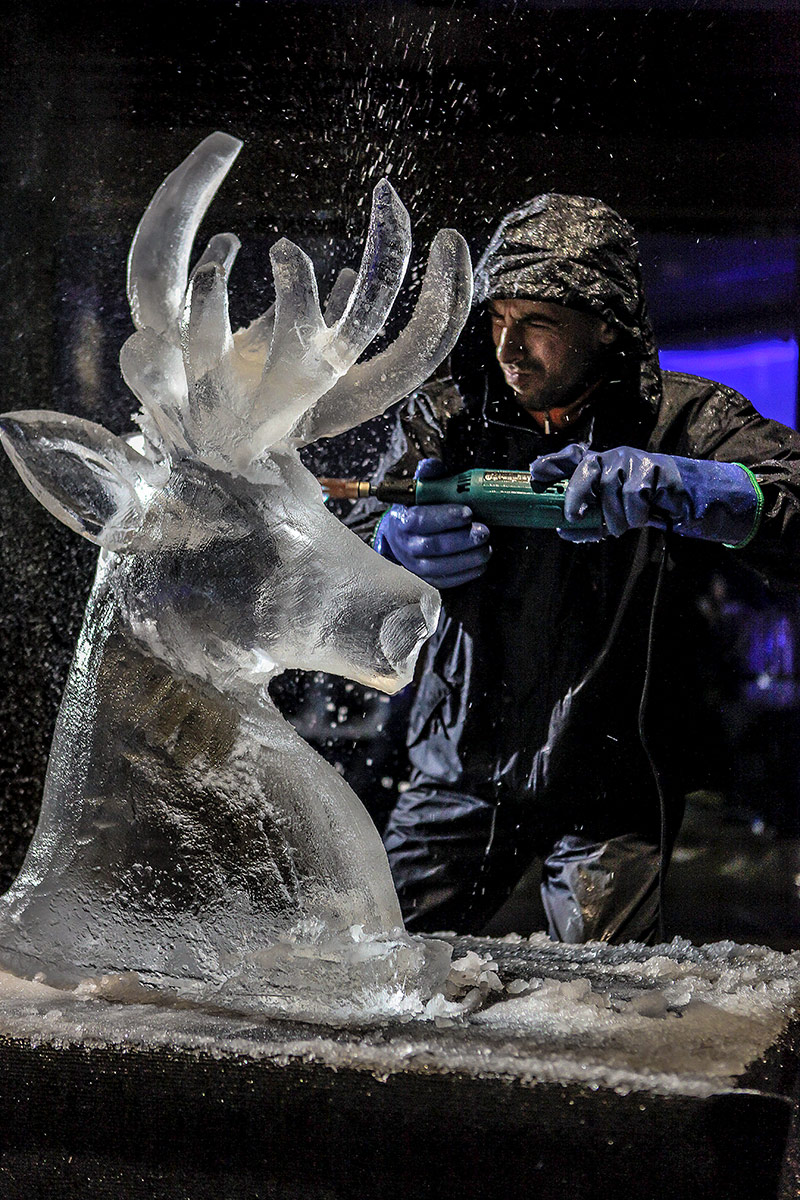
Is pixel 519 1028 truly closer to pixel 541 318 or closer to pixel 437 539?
pixel 437 539

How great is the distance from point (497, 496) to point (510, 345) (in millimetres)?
215

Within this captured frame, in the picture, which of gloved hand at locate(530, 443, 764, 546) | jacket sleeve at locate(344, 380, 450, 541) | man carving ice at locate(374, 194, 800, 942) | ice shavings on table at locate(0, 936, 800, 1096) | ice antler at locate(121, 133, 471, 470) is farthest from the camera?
jacket sleeve at locate(344, 380, 450, 541)

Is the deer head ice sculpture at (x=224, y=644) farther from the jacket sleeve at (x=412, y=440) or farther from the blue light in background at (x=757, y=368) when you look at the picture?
the blue light in background at (x=757, y=368)

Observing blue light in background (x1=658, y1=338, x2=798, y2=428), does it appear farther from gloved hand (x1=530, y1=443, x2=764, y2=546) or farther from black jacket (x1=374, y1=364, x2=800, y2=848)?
gloved hand (x1=530, y1=443, x2=764, y2=546)

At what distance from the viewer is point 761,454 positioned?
3.80 feet

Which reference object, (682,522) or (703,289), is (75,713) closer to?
(682,522)

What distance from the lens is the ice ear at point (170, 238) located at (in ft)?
2.76

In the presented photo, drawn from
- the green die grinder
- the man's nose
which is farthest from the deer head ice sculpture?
the man's nose

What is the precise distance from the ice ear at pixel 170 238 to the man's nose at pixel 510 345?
402mm

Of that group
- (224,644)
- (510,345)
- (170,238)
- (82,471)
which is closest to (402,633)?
(224,644)

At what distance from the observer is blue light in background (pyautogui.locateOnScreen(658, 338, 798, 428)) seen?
4.44ft

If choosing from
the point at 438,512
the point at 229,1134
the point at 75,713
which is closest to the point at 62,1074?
the point at 229,1134

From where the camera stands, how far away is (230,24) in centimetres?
141

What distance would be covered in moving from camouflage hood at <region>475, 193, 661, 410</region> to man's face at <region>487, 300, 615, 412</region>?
1cm
